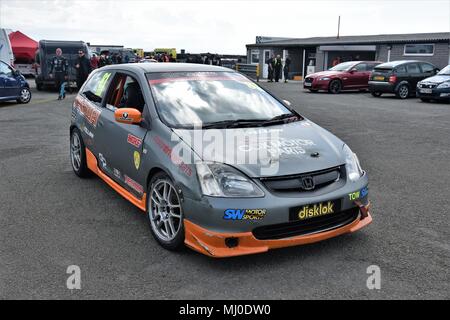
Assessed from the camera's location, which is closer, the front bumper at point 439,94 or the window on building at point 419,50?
the front bumper at point 439,94

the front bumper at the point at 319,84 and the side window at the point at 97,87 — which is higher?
the side window at the point at 97,87

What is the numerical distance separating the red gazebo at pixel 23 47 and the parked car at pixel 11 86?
16094 mm

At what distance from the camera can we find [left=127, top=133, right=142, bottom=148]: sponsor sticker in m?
4.42

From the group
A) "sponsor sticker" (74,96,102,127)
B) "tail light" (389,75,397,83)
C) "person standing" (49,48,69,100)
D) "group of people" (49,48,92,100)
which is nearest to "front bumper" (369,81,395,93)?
"tail light" (389,75,397,83)

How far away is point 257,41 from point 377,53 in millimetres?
18273

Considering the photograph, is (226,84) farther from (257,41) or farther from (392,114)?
(257,41)

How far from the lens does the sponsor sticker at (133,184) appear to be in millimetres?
4446

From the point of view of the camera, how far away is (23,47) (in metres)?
30.3

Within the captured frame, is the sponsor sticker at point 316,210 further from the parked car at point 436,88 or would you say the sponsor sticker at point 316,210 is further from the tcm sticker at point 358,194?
the parked car at point 436,88

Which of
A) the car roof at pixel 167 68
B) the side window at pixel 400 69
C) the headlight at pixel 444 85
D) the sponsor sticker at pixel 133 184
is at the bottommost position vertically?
the sponsor sticker at pixel 133 184

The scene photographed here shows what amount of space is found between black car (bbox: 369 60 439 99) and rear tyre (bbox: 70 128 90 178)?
635 inches

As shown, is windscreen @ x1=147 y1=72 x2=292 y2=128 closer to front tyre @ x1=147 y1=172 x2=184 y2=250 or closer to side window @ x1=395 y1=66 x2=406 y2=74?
front tyre @ x1=147 y1=172 x2=184 y2=250

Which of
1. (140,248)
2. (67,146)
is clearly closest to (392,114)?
(67,146)

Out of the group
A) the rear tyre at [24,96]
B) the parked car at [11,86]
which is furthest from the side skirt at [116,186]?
the rear tyre at [24,96]
